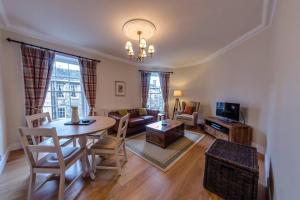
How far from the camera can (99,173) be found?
2074mm

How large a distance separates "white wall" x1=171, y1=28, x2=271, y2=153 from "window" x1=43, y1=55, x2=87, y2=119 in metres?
4.06

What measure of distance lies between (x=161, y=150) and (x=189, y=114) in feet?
7.72

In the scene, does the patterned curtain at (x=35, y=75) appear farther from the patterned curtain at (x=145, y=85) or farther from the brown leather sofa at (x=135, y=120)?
the patterned curtain at (x=145, y=85)

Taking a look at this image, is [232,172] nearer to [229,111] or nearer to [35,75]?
[229,111]

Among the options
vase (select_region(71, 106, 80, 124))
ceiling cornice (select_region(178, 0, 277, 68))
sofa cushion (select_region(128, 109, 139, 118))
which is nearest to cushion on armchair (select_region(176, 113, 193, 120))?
sofa cushion (select_region(128, 109, 139, 118))

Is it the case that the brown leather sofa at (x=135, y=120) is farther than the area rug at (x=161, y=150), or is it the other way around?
the brown leather sofa at (x=135, y=120)

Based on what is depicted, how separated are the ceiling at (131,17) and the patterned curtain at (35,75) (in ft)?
1.46

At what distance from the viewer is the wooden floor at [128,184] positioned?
1.64 m

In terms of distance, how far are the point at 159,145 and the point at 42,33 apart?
351 centimetres

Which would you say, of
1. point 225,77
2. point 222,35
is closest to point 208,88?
point 225,77

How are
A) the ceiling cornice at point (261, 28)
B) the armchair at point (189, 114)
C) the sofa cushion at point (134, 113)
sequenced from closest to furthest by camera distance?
the ceiling cornice at point (261, 28) < the armchair at point (189, 114) < the sofa cushion at point (134, 113)

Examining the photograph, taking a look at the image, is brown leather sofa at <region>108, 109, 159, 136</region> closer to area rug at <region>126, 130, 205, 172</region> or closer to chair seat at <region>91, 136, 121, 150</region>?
area rug at <region>126, 130, 205, 172</region>

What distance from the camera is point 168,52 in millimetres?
3936

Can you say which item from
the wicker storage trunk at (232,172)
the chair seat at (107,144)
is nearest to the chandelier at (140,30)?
the chair seat at (107,144)
